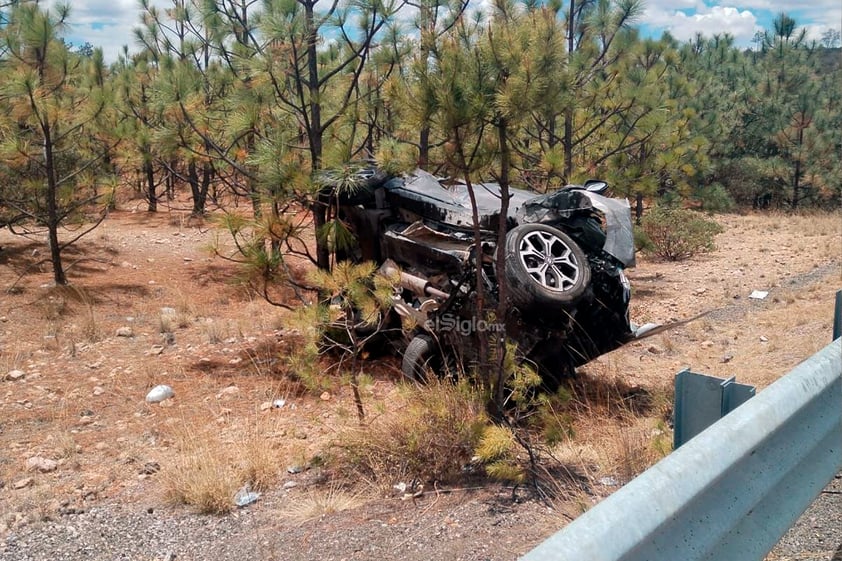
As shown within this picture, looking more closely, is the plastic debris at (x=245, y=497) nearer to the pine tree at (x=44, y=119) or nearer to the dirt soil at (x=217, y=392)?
the dirt soil at (x=217, y=392)

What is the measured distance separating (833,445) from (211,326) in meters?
7.78

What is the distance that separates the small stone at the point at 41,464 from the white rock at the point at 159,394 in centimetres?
145

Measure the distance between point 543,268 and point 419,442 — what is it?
1907 mm

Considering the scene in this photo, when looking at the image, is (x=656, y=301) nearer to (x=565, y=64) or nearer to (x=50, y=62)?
(x=565, y=64)

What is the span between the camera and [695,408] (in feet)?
8.37

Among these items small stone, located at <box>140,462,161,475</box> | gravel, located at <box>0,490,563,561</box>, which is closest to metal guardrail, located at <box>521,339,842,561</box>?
gravel, located at <box>0,490,563,561</box>

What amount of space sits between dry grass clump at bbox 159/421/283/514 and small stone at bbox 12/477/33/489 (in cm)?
84

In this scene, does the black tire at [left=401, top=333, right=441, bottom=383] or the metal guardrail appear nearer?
the metal guardrail

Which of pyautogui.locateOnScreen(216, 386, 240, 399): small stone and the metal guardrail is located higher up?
the metal guardrail

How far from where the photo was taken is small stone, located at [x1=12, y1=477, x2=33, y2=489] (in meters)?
5.07

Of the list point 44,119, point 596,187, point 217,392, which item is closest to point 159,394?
point 217,392

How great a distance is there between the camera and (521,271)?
5625 mm

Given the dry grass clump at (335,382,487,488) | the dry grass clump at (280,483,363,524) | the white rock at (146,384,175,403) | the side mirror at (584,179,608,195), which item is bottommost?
the white rock at (146,384,175,403)

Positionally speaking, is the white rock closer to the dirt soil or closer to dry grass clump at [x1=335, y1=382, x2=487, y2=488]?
the dirt soil
